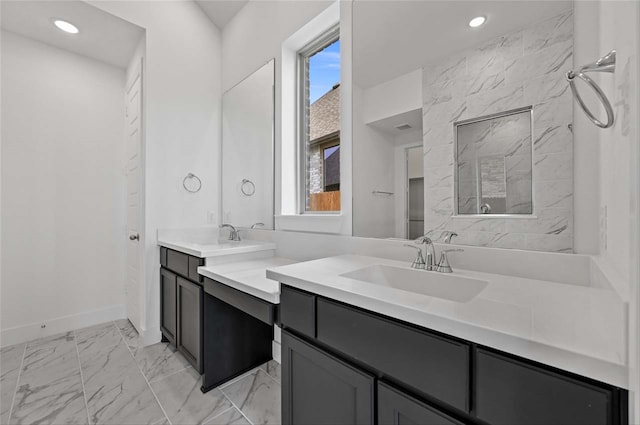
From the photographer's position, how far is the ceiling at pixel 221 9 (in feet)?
7.73

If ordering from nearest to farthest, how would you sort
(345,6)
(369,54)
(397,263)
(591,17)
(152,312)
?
(591,17), (397,263), (369,54), (345,6), (152,312)

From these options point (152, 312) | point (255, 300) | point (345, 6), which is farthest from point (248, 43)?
point (152, 312)

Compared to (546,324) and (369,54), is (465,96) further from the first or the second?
(546,324)

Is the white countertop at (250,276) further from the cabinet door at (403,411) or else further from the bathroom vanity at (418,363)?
the cabinet door at (403,411)

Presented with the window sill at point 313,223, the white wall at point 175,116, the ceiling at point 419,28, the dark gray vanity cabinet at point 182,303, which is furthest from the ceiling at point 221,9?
the dark gray vanity cabinet at point 182,303

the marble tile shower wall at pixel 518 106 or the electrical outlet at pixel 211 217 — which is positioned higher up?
the marble tile shower wall at pixel 518 106

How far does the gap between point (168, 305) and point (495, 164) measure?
2342 millimetres

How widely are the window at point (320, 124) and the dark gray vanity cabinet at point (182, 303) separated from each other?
894 mm

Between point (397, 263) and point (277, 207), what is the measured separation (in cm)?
108

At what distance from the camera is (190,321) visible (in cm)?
178

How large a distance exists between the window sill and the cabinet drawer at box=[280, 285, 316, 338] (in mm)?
640

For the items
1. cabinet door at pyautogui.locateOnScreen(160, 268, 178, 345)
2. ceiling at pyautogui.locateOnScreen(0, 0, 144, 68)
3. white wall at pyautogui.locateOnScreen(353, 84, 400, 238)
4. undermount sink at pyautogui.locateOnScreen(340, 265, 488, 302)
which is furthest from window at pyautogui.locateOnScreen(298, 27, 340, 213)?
ceiling at pyautogui.locateOnScreen(0, 0, 144, 68)

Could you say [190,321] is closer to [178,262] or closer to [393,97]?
[178,262]

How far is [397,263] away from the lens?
4.04 feet
